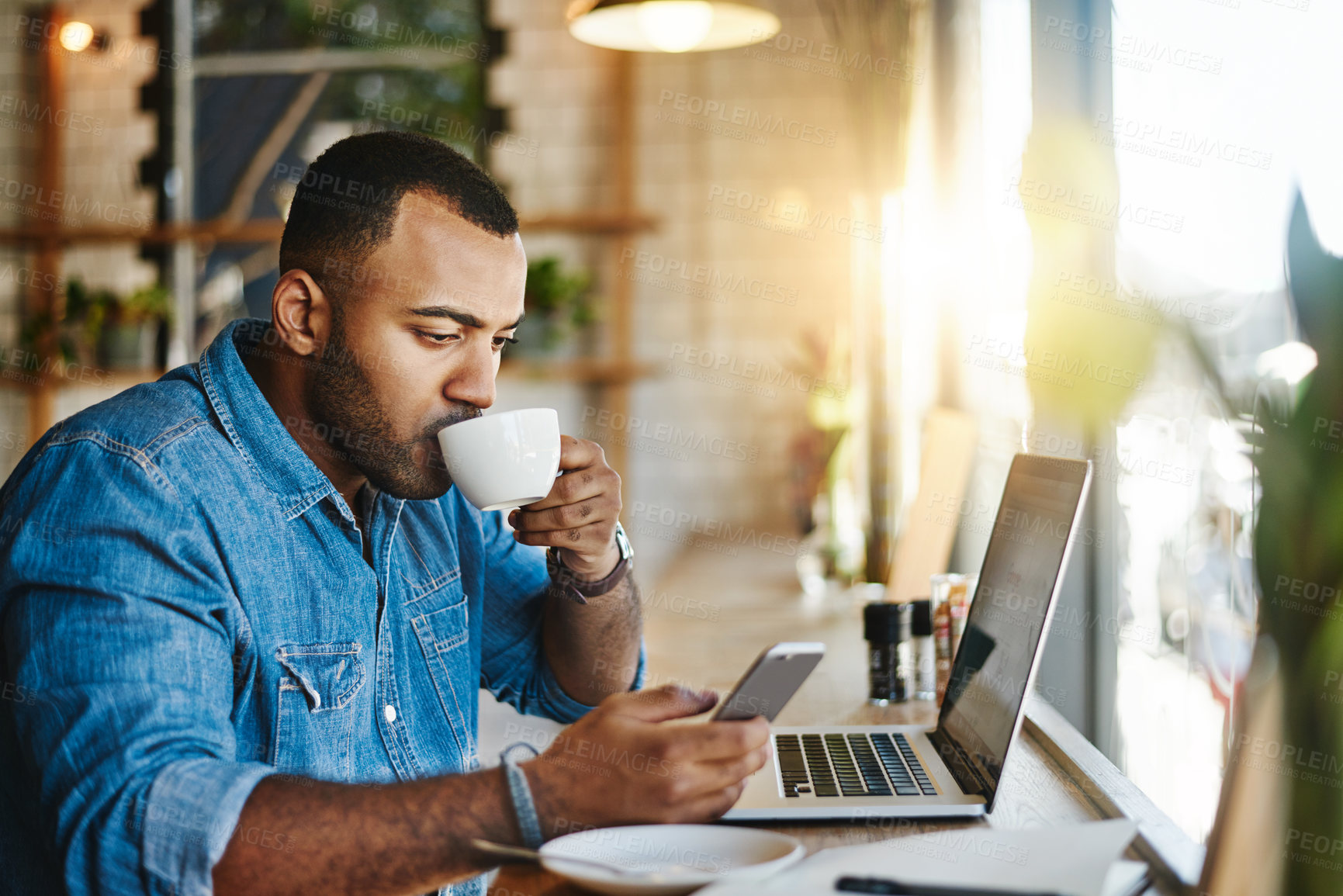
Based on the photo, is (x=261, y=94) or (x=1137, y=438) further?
(x=261, y=94)

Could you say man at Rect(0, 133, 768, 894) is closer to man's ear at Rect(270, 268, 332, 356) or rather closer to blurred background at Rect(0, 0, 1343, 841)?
man's ear at Rect(270, 268, 332, 356)

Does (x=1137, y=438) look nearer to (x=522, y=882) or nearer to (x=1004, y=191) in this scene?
(x=1004, y=191)

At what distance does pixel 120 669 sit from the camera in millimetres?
788

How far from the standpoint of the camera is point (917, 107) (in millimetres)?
3051

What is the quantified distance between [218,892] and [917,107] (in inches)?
111

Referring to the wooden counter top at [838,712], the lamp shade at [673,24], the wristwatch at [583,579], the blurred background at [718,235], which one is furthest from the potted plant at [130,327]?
the wristwatch at [583,579]

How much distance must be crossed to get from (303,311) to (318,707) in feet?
1.35

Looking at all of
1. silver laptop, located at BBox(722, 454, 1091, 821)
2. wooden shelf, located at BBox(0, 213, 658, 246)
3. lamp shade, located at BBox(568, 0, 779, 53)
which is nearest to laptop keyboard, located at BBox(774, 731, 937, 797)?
silver laptop, located at BBox(722, 454, 1091, 821)

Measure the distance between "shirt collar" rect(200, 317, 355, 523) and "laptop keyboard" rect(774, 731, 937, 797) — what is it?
52 centimetres

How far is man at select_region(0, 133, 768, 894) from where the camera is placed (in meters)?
0.74

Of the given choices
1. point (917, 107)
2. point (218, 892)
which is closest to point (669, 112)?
point (917, 107)

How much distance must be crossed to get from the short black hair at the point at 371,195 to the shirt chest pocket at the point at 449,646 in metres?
0.36

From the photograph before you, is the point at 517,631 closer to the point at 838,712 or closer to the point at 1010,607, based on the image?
the point at 838,712

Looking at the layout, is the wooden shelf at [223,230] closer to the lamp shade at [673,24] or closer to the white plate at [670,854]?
the lamp shade at [673,24]
